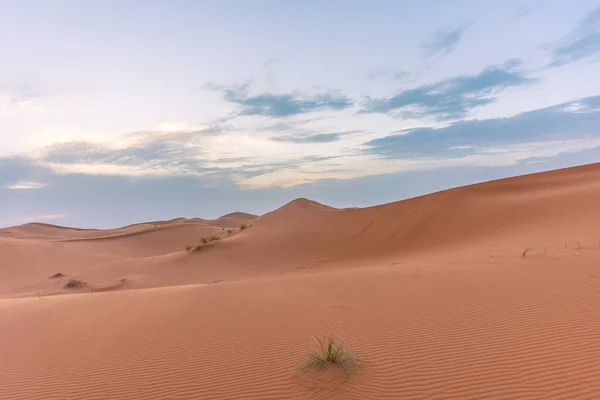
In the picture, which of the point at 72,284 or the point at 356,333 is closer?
the point at 356,333

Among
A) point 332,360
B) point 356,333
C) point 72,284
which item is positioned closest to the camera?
point 332,360

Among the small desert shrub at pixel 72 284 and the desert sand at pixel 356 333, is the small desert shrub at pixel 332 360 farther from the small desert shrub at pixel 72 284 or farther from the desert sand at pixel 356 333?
the small desert shrub at pixel 72 284

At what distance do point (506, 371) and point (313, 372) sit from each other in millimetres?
2007

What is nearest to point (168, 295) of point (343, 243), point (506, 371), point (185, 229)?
point (506, 371)

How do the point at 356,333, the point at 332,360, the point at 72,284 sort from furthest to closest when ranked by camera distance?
the point at 72,284 → the point at 356,333 → the point at 332,360

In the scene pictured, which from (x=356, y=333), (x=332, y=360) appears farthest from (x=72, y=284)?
(x=332, y=360)

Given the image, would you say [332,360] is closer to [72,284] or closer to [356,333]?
[356,333]

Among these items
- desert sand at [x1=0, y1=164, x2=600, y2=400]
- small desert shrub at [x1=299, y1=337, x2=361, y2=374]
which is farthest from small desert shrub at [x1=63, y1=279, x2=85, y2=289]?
small desert shrub at [x1=299, y1=337, x2=361, y2=374]

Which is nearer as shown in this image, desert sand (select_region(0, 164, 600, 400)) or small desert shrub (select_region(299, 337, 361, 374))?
desert sand (select_region(0, 164, 600, 400))

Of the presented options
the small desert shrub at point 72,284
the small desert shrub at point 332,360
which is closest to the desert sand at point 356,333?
the small desert shrub at point 332,360

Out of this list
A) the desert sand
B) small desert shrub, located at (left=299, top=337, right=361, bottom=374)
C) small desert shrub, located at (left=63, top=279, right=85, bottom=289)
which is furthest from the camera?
small desert shrub, located at (left=63, top=279, right=85, bottom=289)

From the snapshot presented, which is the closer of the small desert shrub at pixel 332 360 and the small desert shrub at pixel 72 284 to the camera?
the small desert shrub at pixel 332 360

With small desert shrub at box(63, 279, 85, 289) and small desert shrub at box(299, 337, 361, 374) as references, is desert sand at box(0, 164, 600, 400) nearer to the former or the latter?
small desert shrub at box(299, 337, 361, 374)

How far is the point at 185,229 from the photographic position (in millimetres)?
38625
